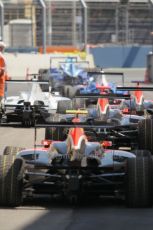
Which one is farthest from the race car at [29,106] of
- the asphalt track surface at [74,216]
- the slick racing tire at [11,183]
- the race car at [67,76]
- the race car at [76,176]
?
the slick racing tire at [11,183]

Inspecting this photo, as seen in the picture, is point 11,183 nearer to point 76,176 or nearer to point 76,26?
point 76,176

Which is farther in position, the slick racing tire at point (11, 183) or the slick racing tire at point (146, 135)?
the slick racing tire at point (146, 135)

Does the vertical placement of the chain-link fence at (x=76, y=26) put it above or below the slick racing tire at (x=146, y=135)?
above

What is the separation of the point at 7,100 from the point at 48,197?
9266 mm

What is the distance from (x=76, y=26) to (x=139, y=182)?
45416 millimetres

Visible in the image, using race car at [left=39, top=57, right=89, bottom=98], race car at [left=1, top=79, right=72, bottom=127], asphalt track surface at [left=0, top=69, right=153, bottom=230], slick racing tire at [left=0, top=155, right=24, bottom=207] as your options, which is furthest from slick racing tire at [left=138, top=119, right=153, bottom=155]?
race car at [left=39, top=57, right=89, bottom=98]

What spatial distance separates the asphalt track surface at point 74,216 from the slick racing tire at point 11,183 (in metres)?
0.09

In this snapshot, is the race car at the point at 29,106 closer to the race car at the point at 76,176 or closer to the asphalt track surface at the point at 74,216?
the race car at the point at 76,176

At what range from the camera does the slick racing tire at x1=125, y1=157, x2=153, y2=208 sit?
7.65m

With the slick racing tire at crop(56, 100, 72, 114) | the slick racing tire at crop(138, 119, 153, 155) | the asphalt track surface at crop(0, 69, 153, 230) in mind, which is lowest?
the asphalt track surface at crop(0, 69, 153, 230)

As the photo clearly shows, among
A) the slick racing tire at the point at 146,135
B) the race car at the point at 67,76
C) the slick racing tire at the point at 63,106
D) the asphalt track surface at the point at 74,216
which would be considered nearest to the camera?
the asphalt track surface at the point at 74,216

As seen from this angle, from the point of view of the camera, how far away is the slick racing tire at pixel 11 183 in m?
7.70

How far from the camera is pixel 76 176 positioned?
775 centimetres

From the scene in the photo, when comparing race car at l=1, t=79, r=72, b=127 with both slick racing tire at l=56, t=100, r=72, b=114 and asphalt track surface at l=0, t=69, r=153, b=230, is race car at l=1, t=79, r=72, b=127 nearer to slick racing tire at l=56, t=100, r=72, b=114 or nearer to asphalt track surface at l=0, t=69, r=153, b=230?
slick racing tire at l=56, t=100, r=72, b=114
